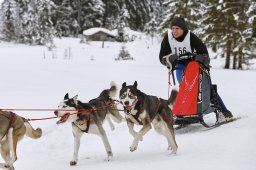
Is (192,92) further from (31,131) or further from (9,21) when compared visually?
(9,21)

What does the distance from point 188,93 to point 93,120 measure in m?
1.81

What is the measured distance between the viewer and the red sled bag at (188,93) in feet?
21.4

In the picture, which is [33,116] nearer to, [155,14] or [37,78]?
[37,78]

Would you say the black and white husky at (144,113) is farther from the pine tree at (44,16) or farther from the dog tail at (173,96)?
the pine tree at (44,16)

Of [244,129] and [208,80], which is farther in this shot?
[208,80]

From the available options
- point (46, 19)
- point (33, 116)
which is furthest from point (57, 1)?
point (33, 116)

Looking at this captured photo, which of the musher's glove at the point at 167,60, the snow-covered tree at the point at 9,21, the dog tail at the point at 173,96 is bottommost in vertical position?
the dog tail at the point at 173,96

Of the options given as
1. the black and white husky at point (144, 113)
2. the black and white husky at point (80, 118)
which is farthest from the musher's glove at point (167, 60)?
the black and white husky at point (80, 118)

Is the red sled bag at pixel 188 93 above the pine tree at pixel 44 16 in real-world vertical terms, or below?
below

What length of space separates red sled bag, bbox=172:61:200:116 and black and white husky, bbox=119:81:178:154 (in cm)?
75

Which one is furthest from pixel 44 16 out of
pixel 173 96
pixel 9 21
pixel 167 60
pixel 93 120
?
pixel 93 120

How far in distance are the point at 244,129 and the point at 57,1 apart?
150ft

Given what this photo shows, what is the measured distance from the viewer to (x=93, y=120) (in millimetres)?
5441

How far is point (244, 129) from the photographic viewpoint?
6426mm
